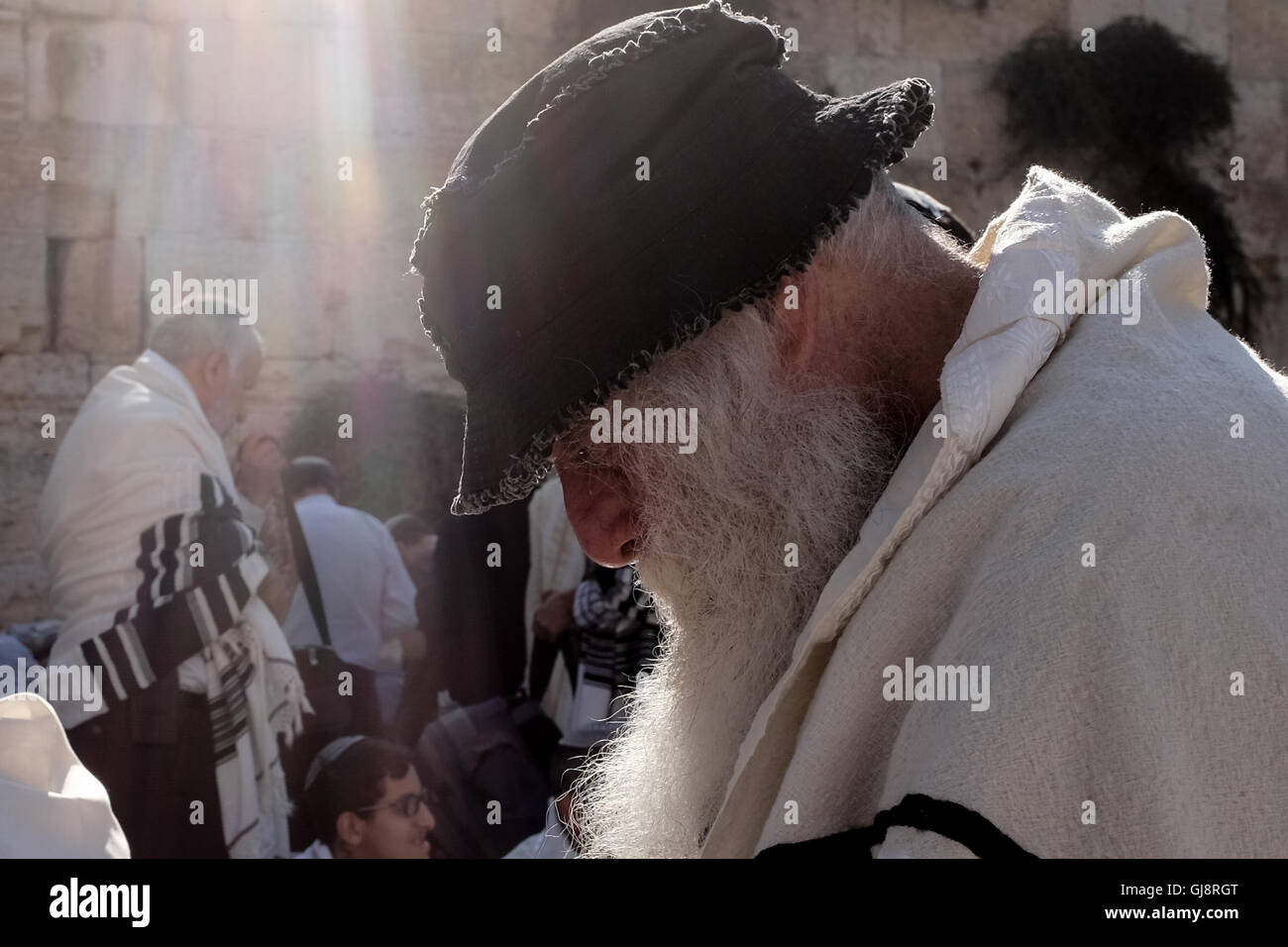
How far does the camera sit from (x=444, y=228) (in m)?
1.59

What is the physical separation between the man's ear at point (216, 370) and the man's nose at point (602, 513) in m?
3.51

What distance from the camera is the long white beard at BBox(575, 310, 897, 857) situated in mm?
1460

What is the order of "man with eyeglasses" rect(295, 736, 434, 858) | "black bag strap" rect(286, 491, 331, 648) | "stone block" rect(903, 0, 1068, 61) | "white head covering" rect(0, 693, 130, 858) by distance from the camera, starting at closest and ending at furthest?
1. "white head covering" rect(0, 693, 130, 858)
2. "man with eyeglasses" rect(295, 736, 434, 858)
3. "black bag strap" rect(286, 491, 331, 648)
4. "stone block" rect(903, 0, 1068, 61)

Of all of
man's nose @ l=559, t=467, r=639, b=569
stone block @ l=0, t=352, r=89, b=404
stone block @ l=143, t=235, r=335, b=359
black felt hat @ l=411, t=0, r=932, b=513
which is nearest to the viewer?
black felt hat @ l=411, t=0, r=932, b=513

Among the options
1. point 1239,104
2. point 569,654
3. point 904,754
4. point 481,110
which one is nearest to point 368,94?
point 481,110

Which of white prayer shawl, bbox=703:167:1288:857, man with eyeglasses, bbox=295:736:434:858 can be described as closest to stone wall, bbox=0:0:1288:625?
man with eyeglasses, bbox=295:736:434:858

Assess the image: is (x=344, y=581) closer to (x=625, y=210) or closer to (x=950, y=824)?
(x=625, y=210)

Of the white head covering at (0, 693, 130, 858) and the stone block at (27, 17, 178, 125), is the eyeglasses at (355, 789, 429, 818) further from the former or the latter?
the stone block at (27, 17, 178, 125)

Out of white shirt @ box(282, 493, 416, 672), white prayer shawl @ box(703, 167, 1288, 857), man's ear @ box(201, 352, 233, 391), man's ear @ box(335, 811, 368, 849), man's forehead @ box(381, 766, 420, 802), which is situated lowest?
man's ear @ box(335, 811, 368, 849)

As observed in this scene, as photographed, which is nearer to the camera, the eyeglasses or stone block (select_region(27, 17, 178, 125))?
the eyeglasses

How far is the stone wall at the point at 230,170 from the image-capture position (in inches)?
303

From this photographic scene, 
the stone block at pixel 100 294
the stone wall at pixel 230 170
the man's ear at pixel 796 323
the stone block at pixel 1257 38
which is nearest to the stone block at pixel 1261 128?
the stone block at pixel 1257 38

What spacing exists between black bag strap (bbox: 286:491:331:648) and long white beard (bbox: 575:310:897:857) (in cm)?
390
